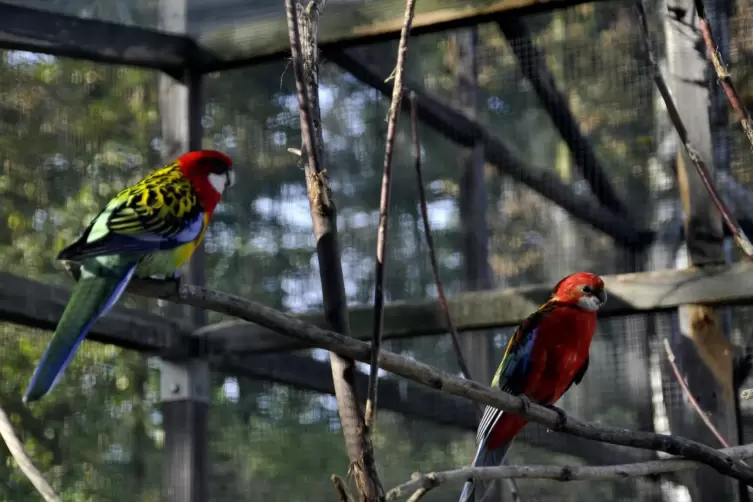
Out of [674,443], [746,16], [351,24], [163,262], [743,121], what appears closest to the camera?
[743,121]

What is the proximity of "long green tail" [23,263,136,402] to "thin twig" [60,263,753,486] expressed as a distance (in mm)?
68

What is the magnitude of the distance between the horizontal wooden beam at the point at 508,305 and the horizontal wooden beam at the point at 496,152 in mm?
279

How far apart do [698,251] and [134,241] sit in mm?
1245

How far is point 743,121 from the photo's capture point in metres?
1.33

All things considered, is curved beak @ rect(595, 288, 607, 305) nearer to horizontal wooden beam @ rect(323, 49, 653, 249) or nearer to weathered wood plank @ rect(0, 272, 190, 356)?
horizontal wooden beam @ rect(323, 49, 653, 249)

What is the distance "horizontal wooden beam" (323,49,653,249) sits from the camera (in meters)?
2.51

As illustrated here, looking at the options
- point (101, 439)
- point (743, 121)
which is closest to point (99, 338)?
point (101, 439)

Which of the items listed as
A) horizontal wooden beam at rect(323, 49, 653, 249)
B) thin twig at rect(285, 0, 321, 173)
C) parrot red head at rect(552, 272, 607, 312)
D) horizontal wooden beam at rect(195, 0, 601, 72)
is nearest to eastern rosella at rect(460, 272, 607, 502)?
parrot red head at rect(552, 272, 607, 312)

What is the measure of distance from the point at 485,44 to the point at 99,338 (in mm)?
1230

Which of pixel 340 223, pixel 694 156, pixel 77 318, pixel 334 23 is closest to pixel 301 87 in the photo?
pixel 77 318

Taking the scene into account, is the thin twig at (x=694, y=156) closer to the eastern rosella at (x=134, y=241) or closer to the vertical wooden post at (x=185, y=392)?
the eastern rosella at (x=134, y=241)

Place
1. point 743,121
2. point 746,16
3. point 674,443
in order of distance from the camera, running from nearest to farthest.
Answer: point 743,121, point 674,443, point 746,16

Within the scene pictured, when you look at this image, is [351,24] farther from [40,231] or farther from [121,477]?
[121,477]

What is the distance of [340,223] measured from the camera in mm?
2627
